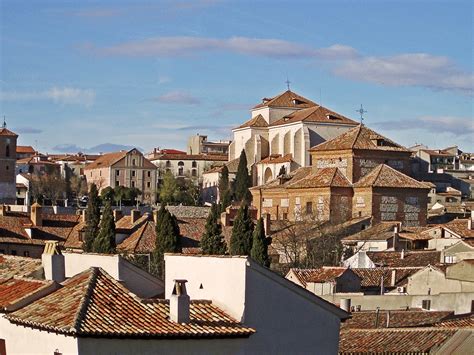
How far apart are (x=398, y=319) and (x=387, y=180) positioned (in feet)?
156

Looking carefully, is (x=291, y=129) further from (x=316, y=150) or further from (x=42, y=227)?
(x=42, y=227)

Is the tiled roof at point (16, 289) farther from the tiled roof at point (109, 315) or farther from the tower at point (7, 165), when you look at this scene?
the tower at point (7, 165)

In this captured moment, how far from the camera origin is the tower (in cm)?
12150

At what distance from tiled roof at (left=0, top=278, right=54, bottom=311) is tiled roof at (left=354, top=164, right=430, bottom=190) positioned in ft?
189

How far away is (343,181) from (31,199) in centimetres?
5264

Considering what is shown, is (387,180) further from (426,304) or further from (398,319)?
(398,319)

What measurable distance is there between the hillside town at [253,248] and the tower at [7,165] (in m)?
0.17

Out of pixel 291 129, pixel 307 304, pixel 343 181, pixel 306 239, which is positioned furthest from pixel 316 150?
pixel 307 304

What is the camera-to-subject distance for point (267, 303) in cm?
1495

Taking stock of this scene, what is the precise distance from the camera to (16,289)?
53.8ft

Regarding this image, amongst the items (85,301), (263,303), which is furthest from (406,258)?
(85,301)

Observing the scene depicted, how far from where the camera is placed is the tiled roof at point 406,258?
46.4 metres

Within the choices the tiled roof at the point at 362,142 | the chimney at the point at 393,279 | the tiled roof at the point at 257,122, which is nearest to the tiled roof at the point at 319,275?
the chimney at the point at 393,279

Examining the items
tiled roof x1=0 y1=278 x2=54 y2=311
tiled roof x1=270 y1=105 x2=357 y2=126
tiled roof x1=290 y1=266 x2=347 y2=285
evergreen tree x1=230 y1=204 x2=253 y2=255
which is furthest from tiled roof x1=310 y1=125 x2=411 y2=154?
tiled roof x1=0 y1=278 x2=54 y2=311
